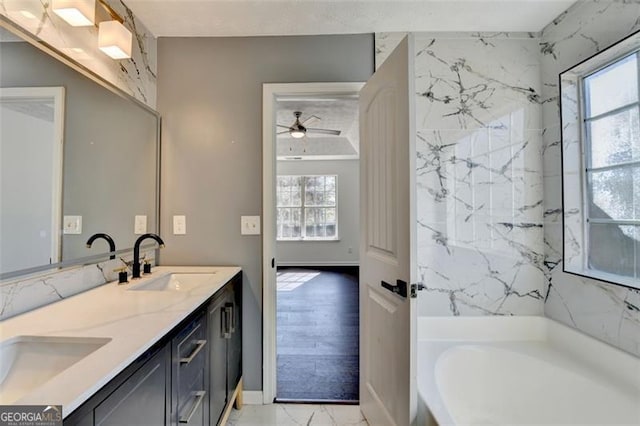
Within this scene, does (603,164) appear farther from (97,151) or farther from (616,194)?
(97,151)

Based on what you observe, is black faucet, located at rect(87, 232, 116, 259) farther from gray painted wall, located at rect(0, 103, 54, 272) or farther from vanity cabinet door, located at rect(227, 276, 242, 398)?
vanity cabinet door, located at rect(227, 276, 242, 398)

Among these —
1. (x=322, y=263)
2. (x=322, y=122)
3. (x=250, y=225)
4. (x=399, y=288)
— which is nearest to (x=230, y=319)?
(x=250, y=225)

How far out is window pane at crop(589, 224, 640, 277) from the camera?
4.53 ft

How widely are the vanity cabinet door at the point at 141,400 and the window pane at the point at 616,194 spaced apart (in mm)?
2145

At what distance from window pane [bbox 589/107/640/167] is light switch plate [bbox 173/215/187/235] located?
2545mm

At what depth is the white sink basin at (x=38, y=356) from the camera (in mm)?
833

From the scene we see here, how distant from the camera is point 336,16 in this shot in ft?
5.82

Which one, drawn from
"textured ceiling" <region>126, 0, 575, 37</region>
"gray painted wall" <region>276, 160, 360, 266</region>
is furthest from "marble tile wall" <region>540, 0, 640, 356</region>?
"gray painted wall" <region>276, 160, 360, 266</region>

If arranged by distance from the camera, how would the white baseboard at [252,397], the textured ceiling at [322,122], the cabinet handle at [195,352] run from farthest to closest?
1. the textured ceiling at [322,122]
2. the white baseboard at [252,397]
3. the cabinet handle at [195,352]

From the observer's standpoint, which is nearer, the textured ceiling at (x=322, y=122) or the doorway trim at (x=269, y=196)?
the doorway trim at (x=269, y=196)

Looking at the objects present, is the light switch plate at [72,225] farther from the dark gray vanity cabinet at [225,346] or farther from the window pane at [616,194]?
the window pane at [616,194]

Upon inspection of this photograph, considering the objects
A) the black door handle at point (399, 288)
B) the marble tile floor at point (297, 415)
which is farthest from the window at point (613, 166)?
the marble tile floor at point (297, 415)

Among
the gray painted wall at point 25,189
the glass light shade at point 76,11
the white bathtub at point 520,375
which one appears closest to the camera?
the gray painted wall at point 25,189

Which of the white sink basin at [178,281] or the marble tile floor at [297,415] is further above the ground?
the white sink basin at [178,281]
